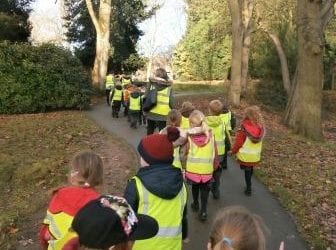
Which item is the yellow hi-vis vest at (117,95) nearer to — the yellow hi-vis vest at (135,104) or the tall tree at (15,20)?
the yellow hi-vis vest at (135,104)

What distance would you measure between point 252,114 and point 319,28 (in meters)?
9.83

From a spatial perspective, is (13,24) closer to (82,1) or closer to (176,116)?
(82,1)

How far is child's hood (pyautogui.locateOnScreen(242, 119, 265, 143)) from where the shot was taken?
10.2m

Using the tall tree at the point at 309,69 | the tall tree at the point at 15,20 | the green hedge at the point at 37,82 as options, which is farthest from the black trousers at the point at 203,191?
the tall tree at the point at 15,20

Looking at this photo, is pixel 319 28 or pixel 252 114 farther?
pixel 319 28

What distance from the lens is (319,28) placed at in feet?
61.8

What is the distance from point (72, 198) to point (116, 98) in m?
17.3

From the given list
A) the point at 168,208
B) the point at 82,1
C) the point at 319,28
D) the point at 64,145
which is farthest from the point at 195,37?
the point at 168,208

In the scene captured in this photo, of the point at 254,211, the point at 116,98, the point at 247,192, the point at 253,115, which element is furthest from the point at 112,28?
the point at 254,211

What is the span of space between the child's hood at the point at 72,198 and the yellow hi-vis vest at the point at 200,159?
399cm

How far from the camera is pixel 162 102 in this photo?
11.8 meters

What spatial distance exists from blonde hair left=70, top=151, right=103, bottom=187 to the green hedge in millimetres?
19613

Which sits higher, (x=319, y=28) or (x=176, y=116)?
(x=319, y=28)

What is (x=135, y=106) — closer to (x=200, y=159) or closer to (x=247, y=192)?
(x=247, y=192)
